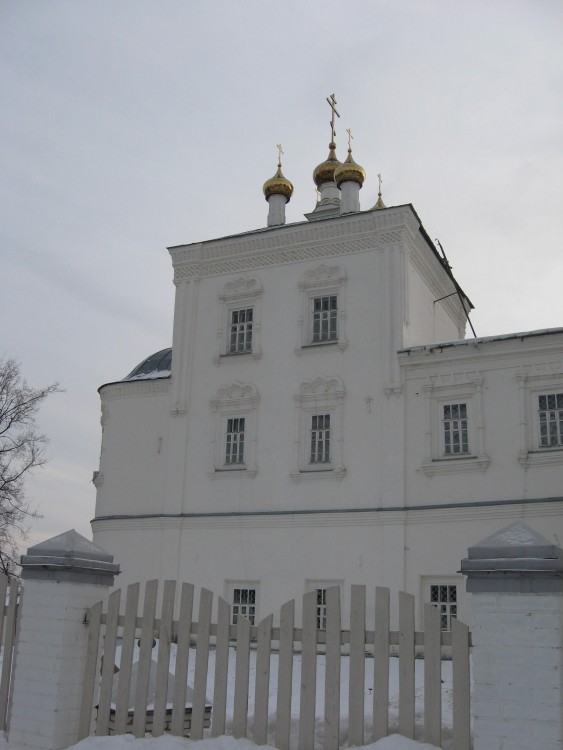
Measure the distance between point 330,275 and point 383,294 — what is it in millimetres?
1515

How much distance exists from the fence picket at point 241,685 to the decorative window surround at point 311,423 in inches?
464

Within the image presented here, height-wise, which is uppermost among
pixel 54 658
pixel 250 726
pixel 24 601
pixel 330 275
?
pixel 330 275

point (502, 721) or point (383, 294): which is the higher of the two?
point (383, 294)

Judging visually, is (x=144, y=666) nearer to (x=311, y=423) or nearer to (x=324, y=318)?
(x=311, y=423)

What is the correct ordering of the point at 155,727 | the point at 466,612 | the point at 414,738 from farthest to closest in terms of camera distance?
the point at 466,612 < the point at 155,727 < the point at 414,738

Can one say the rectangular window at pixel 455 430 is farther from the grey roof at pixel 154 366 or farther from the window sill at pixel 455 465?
the grey roof at pixel 154 366

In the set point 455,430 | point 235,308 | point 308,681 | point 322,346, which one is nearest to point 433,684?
point 308,681

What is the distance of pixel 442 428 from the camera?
17.2 m

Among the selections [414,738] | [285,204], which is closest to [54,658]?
[414,738]

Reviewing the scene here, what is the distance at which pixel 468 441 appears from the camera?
55.4ft

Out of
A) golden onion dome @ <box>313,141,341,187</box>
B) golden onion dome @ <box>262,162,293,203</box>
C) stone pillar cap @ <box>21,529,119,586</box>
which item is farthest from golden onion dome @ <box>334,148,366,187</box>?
stone pillar cap @ <box>21,529,119,586</box>

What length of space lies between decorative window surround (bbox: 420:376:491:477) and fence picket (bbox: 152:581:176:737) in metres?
11.2

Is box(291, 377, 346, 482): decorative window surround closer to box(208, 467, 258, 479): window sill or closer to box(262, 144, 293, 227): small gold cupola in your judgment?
box(208, 467, 258, 479): window sill

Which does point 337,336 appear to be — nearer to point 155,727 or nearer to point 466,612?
point 466,612
